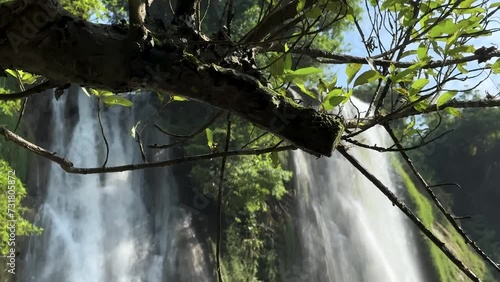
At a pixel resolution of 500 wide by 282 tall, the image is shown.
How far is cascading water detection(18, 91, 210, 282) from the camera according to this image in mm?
8102

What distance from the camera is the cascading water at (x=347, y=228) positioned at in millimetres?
9656

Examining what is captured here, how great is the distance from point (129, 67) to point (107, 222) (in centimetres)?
862

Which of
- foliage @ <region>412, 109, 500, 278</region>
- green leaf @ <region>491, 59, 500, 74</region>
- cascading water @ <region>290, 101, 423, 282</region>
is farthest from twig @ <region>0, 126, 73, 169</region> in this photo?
foliage @ <region>412, 109, 500, 278</region>

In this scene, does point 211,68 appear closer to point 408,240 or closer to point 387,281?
point 387,281

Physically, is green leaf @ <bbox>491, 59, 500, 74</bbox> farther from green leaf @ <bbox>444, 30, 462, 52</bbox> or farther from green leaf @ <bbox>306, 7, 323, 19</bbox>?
green leaf @ <bbox>306, 7, 323, 19</bbox>

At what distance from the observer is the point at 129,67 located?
75 centimetres

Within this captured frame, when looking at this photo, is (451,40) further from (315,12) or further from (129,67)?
(129,67)

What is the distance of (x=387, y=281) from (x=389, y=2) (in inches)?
407

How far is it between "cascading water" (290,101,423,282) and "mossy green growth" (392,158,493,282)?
18.0 inches

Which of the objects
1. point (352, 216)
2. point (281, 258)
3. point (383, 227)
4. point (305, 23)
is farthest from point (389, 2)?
point (383, 227)

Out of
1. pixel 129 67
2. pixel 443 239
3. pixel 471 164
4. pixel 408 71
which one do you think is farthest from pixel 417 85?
pixel 471 164

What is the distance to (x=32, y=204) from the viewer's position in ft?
26.4

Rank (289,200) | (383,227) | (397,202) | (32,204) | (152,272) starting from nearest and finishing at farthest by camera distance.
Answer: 1. (397,202)
2. (32,204)
3. (152,272)
4. (289,200)
5. (383,227)

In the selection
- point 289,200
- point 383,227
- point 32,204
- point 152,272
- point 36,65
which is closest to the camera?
point 36,65
